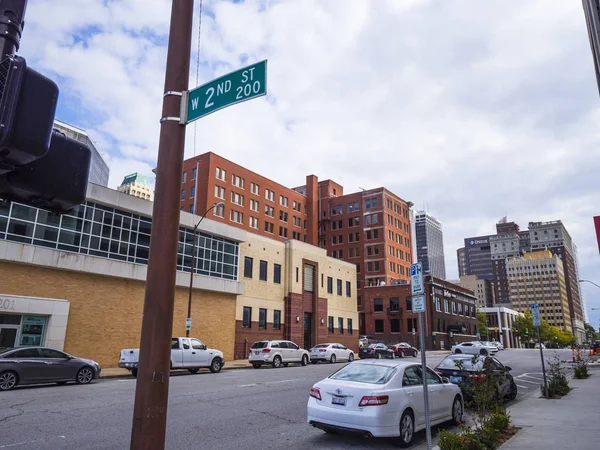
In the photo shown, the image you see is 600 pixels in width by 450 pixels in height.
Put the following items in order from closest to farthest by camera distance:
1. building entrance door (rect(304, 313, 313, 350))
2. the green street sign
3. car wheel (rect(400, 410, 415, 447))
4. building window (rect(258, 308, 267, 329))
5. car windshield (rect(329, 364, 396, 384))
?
the green street sign
car wheel (rect(400, 410, 415, 447))
car windshield (rect(329, 364, 396, 384))
building window (rect(258, 308, 267, 329))
building entrance door (rect(304, 313, 313, 350))

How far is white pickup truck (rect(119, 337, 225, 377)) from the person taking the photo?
20859 mm

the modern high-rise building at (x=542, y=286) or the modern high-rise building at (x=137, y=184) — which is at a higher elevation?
the modern high-rise building at (x=137, y=184)

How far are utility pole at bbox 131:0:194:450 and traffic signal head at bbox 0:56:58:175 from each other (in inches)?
52.8

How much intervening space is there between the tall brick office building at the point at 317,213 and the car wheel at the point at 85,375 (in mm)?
43780

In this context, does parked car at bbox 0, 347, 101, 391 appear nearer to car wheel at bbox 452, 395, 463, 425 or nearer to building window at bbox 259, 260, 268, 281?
car wheel at bbox 452, 395, 463, 425

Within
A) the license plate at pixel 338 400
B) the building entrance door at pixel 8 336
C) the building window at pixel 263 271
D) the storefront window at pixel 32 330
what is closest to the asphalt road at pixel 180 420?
the license plate at pixel 338 400

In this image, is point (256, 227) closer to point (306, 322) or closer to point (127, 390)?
point (306, 322)

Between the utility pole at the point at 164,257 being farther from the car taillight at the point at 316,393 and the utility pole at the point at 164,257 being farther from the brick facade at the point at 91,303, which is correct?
the brick facade at the point at 91,303

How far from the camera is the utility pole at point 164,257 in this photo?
129 inches

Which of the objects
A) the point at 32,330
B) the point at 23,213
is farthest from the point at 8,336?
the point at 23,213

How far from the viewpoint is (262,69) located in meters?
4.20

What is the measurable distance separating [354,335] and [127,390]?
39220mm

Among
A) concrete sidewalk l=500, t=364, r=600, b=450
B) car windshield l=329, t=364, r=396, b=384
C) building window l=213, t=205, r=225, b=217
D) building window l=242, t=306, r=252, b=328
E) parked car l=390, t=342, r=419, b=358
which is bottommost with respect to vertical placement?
concrete sidewalk l=500, t=364, r=600, b=450

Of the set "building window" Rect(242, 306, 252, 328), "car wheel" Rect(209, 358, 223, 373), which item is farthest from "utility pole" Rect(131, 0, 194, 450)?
→ "building window" Rect(242, 306, 252, 328)
